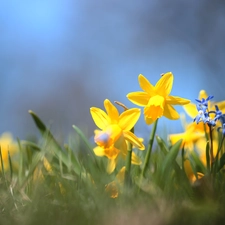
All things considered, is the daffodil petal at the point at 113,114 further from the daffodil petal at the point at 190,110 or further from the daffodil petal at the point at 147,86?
the daffodil petal at the point at 190,110

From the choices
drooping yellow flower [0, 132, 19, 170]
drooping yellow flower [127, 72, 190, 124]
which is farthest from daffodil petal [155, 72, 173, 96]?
drooping yellow flower [0, 132, 19, 170]

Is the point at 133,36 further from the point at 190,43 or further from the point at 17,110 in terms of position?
the point at 17,110

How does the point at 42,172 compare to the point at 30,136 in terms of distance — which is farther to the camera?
the point at 30,136

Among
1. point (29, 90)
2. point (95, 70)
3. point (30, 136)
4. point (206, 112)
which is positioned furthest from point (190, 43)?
point (206, 112)

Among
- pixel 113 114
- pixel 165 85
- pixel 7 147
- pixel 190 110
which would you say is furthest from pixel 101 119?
pixel 7 147

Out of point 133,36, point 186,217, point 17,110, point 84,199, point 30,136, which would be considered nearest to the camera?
point 186,217

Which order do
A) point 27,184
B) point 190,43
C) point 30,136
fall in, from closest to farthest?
point 27,184 < point 30,136 < point 190,43

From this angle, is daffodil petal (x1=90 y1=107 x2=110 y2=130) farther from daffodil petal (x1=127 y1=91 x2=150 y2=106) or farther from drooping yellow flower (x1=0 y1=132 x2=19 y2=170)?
drooping yellow flower (x1=0 y1=132 x2=19 y2=170)
